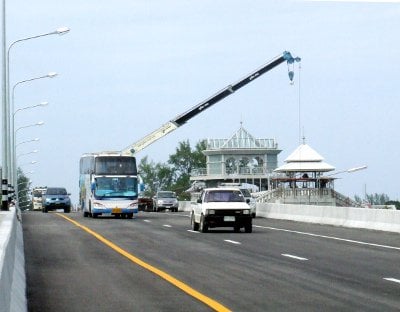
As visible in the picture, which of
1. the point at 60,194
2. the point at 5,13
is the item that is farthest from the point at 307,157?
the point at 5,13

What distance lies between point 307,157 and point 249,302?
4124 inches

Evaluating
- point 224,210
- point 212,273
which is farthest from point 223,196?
point 212,273

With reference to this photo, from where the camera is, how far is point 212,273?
66.9 feet

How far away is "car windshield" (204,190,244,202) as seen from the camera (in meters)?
39.8

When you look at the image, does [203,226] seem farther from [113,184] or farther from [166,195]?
[166,195]

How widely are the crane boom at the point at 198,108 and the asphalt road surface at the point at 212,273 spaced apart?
128 feet

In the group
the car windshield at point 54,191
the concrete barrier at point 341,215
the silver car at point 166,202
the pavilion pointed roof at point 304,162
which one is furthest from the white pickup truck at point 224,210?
the pavilion pointed roof at point 304,162

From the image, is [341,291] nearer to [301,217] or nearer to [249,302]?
[249,302]

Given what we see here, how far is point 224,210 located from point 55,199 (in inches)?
1762

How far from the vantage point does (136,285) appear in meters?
18.0

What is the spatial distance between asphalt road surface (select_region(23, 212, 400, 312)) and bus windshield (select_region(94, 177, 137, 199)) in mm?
23302

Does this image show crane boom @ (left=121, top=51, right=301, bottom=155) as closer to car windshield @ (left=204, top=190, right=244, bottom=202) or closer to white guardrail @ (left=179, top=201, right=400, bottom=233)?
white guardrail @ (left=179, top=201, right=400, bottom=233)

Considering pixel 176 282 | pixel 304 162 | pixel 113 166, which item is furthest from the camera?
pixel 304 162

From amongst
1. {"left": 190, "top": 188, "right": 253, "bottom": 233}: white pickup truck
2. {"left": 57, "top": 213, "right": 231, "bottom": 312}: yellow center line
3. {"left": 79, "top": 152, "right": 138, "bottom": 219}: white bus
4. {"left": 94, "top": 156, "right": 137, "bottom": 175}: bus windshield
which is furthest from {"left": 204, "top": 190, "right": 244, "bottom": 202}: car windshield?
{"left": 94, "top": 156, "right": 137, "bottom": 175}: bus windshield
